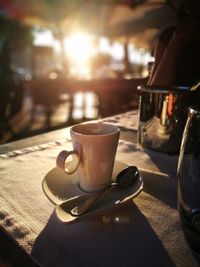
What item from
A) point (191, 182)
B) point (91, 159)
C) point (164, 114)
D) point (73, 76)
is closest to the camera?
point (191, 182)

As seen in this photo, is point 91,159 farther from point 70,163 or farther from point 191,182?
point 191,182

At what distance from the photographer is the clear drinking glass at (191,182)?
25 cm

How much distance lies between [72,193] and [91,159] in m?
0.06

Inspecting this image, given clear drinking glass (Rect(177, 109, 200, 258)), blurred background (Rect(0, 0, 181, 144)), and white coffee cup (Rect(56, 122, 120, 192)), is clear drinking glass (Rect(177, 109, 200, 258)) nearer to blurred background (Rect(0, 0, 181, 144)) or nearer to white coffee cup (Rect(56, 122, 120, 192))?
white coffee cup (Rect(56, 122, 120, 192))

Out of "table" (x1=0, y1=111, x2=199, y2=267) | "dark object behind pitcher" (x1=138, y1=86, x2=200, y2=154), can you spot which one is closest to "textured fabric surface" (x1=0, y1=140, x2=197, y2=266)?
"table" (x1=0, y1=111, x2=199, y2=267)

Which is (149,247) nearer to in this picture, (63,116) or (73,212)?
(73,212)

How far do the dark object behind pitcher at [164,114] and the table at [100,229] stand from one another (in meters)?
0.09

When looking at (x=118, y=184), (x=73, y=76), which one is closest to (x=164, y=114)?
(x=118, y=184)

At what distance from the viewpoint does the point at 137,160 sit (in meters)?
0.54

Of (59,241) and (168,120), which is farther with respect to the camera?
(168,120)

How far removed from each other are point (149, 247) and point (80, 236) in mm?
77

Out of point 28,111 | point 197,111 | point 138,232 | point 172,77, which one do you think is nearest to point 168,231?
point 138,232

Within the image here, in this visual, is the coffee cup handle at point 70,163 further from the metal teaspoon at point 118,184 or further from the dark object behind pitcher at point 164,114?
the dark object behind pitcher at point 164,114

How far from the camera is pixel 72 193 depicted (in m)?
0.38
